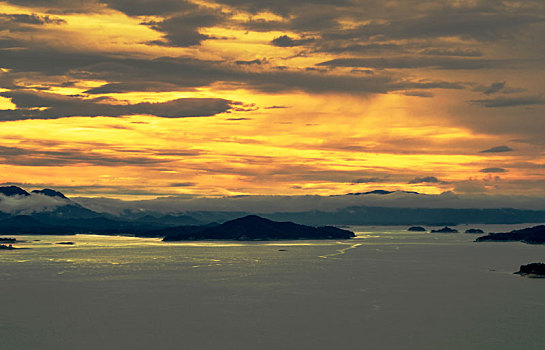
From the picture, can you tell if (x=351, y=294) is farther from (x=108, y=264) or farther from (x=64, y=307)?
(x=108, y=264)

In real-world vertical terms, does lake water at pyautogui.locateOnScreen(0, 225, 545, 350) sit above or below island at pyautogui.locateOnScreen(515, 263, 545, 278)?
below

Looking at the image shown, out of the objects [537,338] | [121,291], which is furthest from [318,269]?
[537,338]

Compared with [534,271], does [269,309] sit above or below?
below

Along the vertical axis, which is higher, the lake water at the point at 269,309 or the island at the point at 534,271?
the island at the point at 534,271

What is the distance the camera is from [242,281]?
137 m

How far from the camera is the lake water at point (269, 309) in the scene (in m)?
75.2

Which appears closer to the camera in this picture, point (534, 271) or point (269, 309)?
point (269, 309)

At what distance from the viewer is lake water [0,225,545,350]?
75.2m

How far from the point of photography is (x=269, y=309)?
97938 mm

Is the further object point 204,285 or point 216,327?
point 204,285

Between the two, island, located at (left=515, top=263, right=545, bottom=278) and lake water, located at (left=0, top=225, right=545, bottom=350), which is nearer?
lake water, located at (left=0, top=225, right=545, bottom=350)

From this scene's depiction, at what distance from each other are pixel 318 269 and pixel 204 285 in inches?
1835

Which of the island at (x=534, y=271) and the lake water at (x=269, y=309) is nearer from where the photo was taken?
the lake water at (x=269, y=309)

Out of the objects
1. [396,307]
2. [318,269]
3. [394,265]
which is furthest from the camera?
[394,265]
